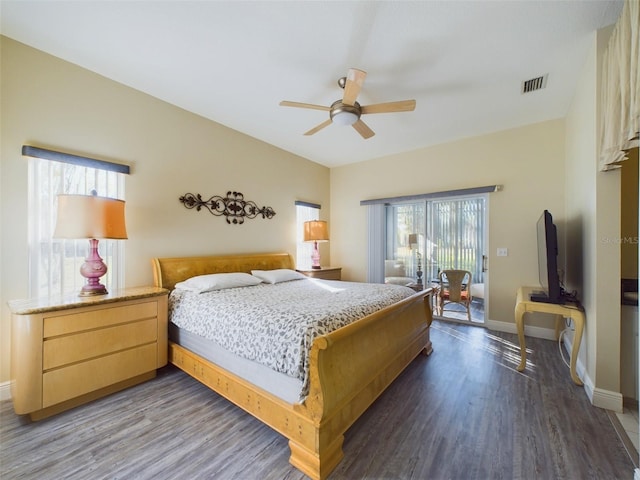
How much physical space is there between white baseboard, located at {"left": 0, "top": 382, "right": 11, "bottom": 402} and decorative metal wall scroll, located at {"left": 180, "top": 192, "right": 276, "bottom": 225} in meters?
2.16

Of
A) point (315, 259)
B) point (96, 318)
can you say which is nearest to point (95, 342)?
point (96, 318)

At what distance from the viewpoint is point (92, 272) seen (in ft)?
7.66

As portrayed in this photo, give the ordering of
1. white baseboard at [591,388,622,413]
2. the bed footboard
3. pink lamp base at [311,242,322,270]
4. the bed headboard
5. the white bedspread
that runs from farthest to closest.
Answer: pink lamp base at [311,242,322,270] < the bed headboard < white baseboard at [591,388,622,413] < the white bedspread < the bed footboard

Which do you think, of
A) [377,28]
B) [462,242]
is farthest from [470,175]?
[377,28]

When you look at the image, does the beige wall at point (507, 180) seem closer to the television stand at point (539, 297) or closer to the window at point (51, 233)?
the television stand at point (539, 297)

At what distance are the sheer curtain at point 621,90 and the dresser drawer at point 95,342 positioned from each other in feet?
12.6

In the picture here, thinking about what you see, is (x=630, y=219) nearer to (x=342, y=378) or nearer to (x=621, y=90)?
(x=621, y=90)

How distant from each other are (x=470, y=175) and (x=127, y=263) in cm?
473

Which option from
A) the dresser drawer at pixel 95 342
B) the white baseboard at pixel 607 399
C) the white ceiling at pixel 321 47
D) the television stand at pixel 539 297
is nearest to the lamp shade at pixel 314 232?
the white ceiling at pixel 321 47

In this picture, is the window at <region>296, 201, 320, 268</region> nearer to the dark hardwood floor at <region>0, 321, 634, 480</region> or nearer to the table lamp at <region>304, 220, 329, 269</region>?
the table lamp at <region>304, 220, 329, 269</region>

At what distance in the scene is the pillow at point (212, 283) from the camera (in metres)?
2.80

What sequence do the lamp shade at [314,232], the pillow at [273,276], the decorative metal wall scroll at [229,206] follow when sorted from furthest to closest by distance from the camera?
1. the lamp shade at [314,232]
2. the pillow at [273,276]
3. the decorative metal wall scroll at [229,206]

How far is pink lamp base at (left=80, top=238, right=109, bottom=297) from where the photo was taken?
7.59 ft

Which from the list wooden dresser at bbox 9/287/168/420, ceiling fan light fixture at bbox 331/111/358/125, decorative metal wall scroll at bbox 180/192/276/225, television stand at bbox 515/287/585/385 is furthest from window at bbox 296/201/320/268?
television stand at bbox 515/287/585/385
